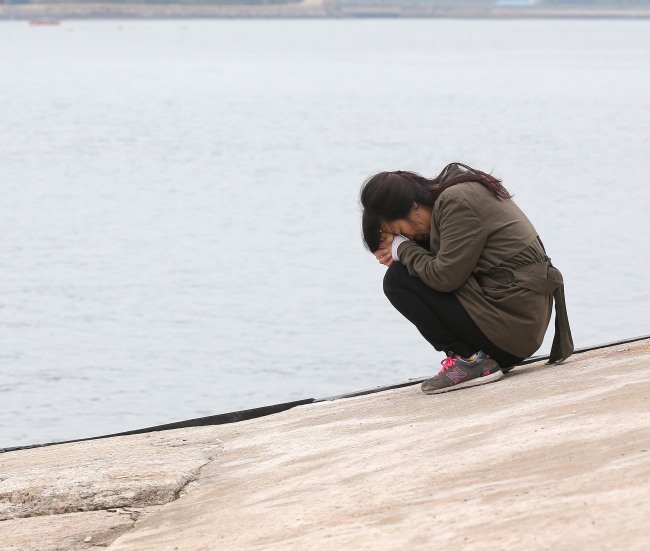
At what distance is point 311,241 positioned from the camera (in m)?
16.0

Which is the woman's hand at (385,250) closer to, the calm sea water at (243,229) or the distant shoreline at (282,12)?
the calm sea water at (243,229)

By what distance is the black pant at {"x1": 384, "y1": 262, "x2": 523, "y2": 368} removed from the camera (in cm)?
464

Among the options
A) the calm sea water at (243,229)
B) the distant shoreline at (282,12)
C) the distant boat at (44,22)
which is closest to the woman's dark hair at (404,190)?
the calm sea water at (243,229)

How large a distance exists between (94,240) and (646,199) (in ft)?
29.3

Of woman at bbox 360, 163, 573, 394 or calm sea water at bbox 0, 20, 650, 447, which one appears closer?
woman at bbox 360, 163, 573, 394

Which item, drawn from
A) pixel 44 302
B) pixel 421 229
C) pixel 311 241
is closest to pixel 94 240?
pixel 311 241

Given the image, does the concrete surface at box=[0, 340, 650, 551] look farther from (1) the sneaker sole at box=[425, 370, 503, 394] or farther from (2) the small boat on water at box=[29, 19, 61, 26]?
(2) the small boat on water at box=[29, 19, 61, 26]

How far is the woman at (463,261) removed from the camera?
453 centimetres

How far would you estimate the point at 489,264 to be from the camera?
4.61 m

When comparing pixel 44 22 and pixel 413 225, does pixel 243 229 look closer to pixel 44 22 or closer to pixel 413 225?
pixel 413 225

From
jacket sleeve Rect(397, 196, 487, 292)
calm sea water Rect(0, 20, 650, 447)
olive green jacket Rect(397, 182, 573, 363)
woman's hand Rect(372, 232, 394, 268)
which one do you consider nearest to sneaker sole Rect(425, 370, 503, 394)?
olive green jacket Rect(397, 182, 573, 363)

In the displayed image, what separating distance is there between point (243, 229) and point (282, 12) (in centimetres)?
13584

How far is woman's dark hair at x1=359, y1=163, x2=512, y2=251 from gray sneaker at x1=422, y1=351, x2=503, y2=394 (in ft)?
1.99

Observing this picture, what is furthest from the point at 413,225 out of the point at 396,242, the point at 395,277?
the point at 395,277
